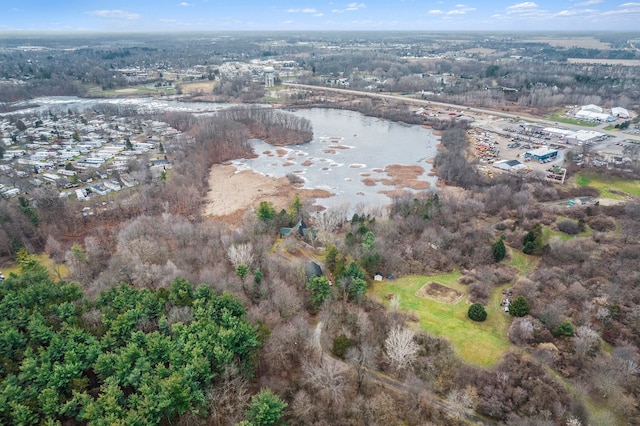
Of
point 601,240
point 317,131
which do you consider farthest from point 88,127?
point 601,240

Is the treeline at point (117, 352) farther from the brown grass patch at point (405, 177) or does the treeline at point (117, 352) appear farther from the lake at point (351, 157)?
the brown grass patch at point (405, 177)

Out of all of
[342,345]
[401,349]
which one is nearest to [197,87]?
[342,345]

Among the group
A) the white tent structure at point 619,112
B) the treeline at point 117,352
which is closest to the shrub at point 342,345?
the treeline at point 117,352

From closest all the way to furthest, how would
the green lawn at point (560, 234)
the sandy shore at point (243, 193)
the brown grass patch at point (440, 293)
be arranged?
the brown grass patch at point (440, 293)
the green lawn at point (560, 234)
the sandy shore at point (243, 193)

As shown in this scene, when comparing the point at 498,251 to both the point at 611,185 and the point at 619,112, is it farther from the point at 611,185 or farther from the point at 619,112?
the point at 619,112

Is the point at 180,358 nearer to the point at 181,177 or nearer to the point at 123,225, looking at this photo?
the point at 123,225

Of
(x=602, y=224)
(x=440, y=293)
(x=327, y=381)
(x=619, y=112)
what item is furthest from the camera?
(x=619, y=112)
